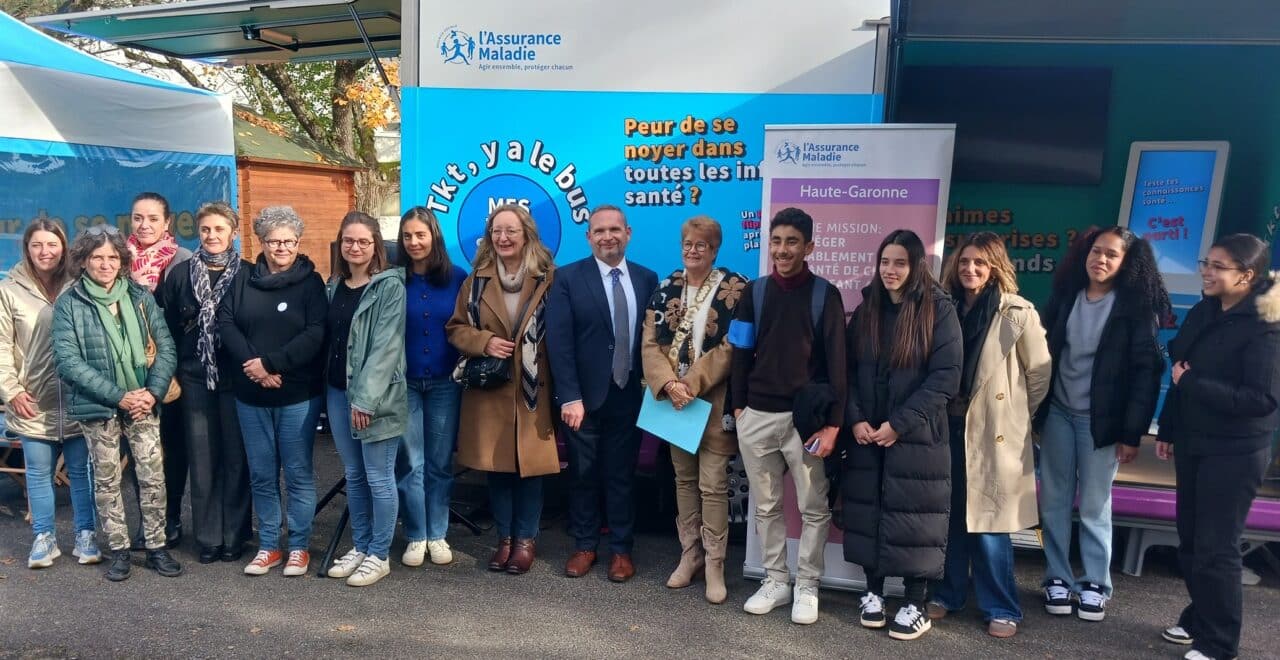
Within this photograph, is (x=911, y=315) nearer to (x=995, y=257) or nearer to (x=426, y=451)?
(x=995, y=257)

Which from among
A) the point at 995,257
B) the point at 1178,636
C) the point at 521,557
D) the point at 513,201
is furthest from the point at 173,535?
the point at 1178,636

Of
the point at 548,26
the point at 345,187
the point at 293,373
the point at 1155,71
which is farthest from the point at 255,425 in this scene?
the point at 345,187

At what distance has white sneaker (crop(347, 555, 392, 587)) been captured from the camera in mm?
4059

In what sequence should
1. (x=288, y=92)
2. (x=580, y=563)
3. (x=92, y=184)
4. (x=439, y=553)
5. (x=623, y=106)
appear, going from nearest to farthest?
(x=580, y=563) → (x=439, y=553) → (x=623, y=106) → (x=92, y=184) → (x=288, y=92)

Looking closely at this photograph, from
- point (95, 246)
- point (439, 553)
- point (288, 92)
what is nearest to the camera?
point (95, 246)

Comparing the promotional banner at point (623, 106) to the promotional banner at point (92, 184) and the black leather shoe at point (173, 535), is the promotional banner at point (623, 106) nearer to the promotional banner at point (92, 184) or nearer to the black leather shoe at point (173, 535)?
the black leather shoe at point (173, 535)

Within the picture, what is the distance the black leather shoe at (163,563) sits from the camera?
414 centimetres

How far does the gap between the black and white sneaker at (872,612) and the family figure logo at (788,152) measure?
1878 millimetres

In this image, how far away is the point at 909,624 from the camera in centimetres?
357

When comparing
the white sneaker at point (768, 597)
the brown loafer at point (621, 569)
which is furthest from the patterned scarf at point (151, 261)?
the white sneaker at point (768, 597)

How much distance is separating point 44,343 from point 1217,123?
20.8ft

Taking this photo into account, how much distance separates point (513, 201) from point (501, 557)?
1.85 m

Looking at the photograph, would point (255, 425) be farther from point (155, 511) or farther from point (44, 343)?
point (44, 343)

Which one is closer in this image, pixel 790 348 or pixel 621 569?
pixel 790 348
